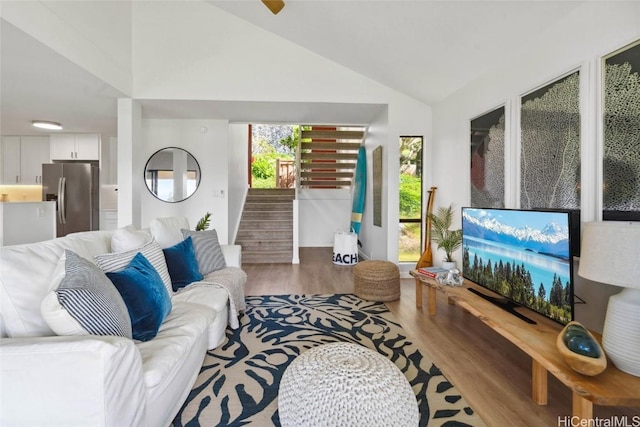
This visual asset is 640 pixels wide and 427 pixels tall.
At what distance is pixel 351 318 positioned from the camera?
2801 millimetres

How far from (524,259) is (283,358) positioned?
1.74 metres

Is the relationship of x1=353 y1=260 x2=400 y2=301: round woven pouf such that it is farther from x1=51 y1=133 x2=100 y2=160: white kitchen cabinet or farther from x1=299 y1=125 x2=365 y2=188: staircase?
x1=51 y1=133 x2=100 y2=160: white kitchen cabinet

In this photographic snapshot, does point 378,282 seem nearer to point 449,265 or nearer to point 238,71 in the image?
point 449,265

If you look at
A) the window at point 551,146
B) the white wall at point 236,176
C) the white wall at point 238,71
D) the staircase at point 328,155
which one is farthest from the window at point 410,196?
the white wall at point 236,176

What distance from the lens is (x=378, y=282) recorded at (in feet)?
10.6

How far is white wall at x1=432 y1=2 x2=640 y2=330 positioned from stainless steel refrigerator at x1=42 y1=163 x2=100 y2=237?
5.91 metres

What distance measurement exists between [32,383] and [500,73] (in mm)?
3670

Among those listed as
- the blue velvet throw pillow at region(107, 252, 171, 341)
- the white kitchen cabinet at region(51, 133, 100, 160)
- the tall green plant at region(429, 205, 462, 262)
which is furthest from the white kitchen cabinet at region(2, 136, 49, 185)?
the tall green plant at region(429, 205, 462, 262)

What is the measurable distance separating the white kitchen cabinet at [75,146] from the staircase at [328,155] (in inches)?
150

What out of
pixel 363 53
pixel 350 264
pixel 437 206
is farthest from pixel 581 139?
pixel 350 264

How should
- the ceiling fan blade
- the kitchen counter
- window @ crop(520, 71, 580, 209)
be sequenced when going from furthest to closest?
the kitchen counter → the ceiling fan blade → window @ crop(520, 71, 580, 209)

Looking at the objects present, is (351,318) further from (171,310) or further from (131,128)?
(131,128)

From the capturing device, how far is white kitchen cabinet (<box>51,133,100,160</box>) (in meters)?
5.53

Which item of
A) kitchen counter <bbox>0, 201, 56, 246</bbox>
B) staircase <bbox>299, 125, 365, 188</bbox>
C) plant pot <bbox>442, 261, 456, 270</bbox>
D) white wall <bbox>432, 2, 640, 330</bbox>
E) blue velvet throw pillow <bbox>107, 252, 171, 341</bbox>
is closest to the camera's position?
blue velvet throw pillow <bbox>107, 252, 171, 341</bbox>
